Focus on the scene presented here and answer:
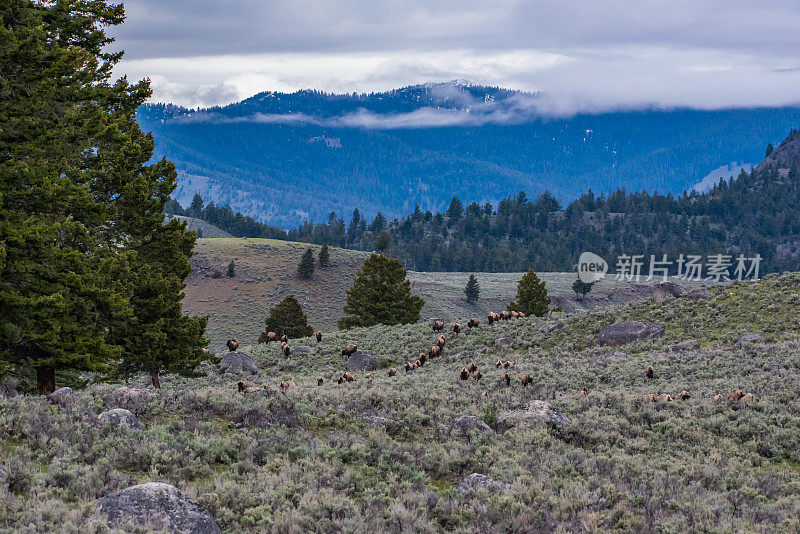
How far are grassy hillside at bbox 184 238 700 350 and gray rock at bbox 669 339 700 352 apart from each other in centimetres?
7793

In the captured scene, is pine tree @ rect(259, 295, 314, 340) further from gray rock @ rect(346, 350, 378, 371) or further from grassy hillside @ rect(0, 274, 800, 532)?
grassy hillside @ rect(0, 274, 800, 532)

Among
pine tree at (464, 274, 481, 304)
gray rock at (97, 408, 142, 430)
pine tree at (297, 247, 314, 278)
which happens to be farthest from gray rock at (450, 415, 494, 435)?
pine tree at (464, 274, 481, 304)

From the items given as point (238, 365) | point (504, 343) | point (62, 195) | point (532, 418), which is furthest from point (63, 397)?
point (504, 343)

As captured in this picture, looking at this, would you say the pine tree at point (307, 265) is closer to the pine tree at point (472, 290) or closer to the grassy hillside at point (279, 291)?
the grassy hillside at point (279, 291)

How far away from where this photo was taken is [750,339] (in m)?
24.1

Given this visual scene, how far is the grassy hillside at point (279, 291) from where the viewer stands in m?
112

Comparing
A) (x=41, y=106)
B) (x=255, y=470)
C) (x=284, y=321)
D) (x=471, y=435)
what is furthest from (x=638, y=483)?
(x=284, y=321)

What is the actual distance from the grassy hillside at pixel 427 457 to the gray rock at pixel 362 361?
1083 cm

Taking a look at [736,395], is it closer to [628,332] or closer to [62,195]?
[628,332]

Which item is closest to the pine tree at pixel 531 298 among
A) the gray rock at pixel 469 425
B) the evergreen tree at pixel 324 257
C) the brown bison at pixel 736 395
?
the brown bison at pixel 736 395

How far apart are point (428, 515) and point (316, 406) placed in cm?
564

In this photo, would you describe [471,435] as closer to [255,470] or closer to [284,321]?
[255,470]

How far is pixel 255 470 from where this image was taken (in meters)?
9.09

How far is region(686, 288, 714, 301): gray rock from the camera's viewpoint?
104ft
